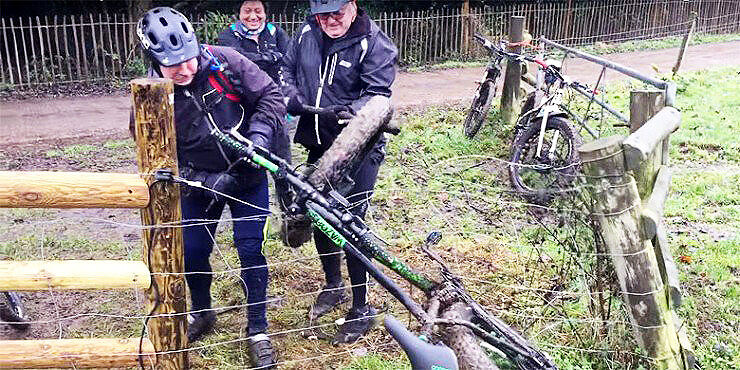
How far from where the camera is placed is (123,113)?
10328 mm

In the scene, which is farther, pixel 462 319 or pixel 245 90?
pixel 245 90

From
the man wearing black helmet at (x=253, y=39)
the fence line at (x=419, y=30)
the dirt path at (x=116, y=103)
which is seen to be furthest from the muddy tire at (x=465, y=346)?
the fence line at (x=419, y=30)

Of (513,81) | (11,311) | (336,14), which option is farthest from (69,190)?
(513,81)

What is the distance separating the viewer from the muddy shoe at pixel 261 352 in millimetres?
3541

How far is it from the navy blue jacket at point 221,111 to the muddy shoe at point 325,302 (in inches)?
43.0

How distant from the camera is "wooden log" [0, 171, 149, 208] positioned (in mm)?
2578

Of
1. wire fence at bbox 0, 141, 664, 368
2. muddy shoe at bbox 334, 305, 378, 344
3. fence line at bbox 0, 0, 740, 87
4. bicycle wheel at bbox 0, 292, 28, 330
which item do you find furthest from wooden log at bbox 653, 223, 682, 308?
fence line at bbox 0, 0, 740, 87

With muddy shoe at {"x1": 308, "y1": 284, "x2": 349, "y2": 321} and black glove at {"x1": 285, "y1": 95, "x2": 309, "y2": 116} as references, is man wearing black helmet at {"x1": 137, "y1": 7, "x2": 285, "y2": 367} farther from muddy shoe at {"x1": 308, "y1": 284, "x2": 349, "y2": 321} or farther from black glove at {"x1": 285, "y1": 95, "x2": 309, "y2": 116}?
muddy shoe at {"x1": 308, "y1": 284, "x2": 349, "y2": 321}

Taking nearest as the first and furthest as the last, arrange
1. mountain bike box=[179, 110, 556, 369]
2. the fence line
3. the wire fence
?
mountain bike box=[179, 110, 556, 369] < the wire fence < the fence line

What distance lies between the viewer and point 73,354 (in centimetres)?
287

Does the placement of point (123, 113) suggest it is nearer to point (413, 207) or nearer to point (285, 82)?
point (413, 207)

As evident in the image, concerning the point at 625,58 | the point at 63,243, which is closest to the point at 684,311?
the point at 63,243

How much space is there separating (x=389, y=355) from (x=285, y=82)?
162 centimetres

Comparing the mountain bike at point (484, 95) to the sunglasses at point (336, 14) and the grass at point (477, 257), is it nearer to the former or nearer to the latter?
the grass at point (477, 257)
